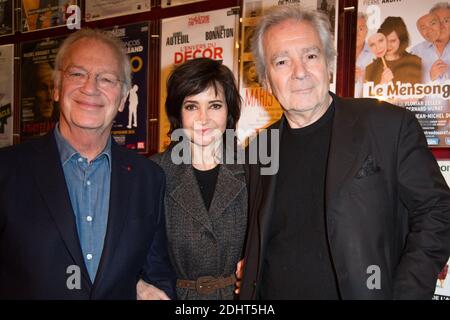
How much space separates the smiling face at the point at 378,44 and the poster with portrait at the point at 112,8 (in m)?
1.86

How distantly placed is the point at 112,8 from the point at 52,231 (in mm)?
2850

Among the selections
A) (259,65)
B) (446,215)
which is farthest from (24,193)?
(446,215)

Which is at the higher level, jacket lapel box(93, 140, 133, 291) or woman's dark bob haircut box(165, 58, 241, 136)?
woman's dark bob haircut box(165, 58, 241, 136)

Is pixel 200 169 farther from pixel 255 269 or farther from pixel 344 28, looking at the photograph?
pixel 344 28

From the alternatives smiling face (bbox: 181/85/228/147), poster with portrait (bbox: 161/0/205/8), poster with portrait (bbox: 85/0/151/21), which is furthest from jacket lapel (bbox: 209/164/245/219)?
poster with portrait (bbox: 85/0/151/21)

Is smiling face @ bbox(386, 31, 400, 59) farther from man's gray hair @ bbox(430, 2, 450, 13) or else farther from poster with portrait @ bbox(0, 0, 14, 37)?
poster with portrait @ bbox(0, 0, 14, 37)

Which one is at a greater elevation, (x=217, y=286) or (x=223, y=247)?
(x=223, y=247)

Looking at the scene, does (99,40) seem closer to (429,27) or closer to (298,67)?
(298,67)

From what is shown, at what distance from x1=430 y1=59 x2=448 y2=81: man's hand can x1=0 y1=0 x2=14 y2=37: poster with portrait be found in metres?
3.87

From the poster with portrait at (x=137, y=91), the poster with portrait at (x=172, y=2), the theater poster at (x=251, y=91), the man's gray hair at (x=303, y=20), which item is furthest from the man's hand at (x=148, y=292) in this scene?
the poster with portrait at (x=172, y=2)

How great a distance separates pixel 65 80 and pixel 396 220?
1397 millimetres

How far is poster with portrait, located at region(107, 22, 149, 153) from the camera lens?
3.76 m

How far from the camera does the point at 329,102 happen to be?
183 centimetres

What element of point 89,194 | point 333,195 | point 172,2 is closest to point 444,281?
point 333,195
